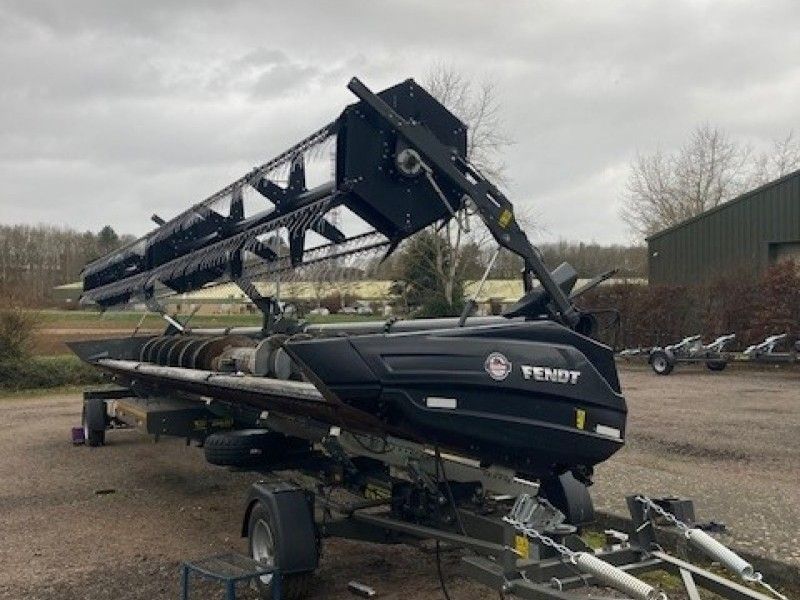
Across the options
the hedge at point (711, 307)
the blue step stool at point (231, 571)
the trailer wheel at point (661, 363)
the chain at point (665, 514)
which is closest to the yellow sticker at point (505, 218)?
the chain at point (665, 514)

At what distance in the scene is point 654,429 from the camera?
11945 millimetres

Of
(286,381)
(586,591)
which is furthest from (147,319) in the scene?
(586,591)

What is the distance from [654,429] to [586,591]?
8.60 m

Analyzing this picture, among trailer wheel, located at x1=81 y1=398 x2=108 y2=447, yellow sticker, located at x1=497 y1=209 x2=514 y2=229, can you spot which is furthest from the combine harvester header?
trailer wheel, located at x1=81 y1=398 x2=108 y2=447

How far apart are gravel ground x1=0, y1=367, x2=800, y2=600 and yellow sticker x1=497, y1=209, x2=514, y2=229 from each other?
6.77ft

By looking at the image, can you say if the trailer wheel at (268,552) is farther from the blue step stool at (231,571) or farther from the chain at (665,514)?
the chain at (665,514)

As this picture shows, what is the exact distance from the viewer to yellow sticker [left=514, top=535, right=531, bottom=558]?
4.00 metres

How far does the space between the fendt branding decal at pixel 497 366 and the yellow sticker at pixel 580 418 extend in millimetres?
464

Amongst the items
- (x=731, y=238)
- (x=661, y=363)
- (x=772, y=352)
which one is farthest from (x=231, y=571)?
(x=731, y=238)

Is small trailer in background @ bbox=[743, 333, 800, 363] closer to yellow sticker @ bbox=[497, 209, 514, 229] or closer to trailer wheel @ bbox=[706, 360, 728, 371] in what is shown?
trailer wheel @ bbox=[706, 360, 728, 371]

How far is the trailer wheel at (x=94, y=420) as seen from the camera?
1128 cm

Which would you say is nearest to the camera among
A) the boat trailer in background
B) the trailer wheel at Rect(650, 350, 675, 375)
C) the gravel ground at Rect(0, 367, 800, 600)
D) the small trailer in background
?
Result: the gravel ground at Rect(0, 367, 800, 600)

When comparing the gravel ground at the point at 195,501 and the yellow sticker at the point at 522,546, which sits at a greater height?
the yellow sticker at the point at 522,546

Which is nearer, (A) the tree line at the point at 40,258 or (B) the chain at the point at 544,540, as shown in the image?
(B) the chain at the point at 544,540
